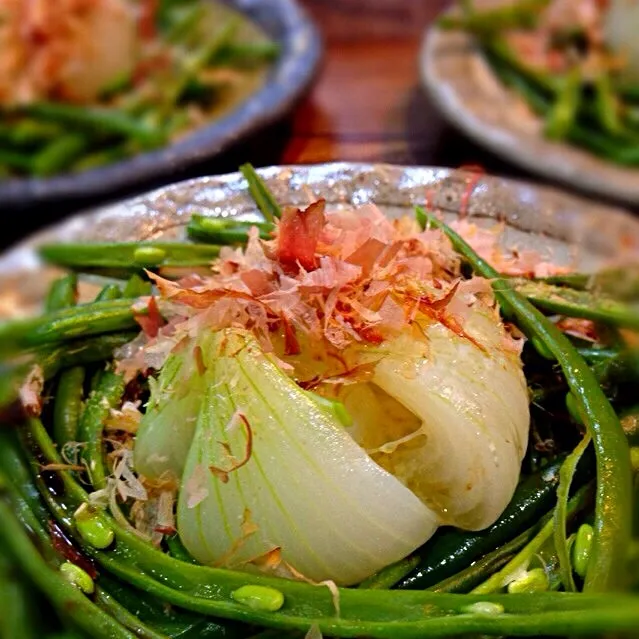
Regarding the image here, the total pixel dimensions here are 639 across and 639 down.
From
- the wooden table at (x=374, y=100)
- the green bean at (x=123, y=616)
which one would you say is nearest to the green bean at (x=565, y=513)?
the green bean at (x=123, y=616)

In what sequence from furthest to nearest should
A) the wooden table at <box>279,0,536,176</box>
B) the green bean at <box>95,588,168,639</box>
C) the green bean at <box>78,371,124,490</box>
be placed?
the wooden table at <box>279,0,536,176</box> < the green bean at <box>78,371,124,490</box> < the green bean at <box>95,588,168,639</box>

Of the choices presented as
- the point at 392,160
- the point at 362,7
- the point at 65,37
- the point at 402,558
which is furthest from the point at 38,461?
the point at 362,7

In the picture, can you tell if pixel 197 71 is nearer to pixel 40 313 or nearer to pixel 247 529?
pixel 40 313

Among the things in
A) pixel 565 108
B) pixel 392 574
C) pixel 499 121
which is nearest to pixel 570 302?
pixel 392 574

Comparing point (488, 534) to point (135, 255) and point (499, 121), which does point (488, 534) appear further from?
point (499, 121)

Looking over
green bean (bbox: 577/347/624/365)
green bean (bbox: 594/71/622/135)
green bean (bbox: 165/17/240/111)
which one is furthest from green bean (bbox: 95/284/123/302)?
green bean (bbox: 594/71/622/135)

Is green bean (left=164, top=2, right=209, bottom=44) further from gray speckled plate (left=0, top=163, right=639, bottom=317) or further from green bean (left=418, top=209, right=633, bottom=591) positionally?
green bean (left=418, top=209, right=633, bottom=591)
